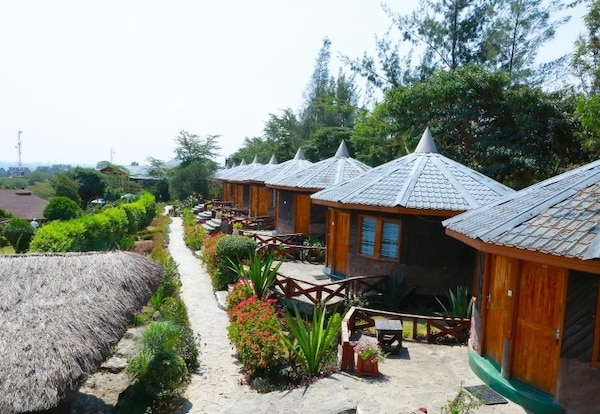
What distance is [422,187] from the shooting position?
13.7 m

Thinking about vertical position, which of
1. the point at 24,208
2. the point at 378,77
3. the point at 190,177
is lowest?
the point at 24,208

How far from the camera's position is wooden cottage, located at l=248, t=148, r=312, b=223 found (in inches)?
1100

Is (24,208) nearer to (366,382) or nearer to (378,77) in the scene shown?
(378,77)

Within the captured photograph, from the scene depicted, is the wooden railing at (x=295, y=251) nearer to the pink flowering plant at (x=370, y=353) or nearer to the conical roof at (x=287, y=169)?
the conical roof at (x=287, y=169)

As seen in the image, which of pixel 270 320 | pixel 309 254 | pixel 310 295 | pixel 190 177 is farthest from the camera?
pixel 190 177

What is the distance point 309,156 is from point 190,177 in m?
13.1

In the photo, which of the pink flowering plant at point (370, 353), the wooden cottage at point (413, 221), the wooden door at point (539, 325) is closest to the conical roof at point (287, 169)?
the wooden cottage at point (413, 221)

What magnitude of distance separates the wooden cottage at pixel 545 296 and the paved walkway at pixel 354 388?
565mm

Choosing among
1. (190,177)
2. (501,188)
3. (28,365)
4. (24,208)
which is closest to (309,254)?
(501,188)

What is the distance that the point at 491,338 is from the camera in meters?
8.68

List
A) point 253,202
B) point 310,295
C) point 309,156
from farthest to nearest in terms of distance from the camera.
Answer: point 309,156 → point 253,202 → point 310,295

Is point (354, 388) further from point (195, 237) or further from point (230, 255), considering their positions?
point (195, 237)

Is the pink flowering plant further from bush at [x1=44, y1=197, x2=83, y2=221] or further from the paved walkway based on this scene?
bush at [x1=44, y1=197, x2=83, y2=221]

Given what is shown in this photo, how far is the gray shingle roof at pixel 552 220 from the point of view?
645 cm
